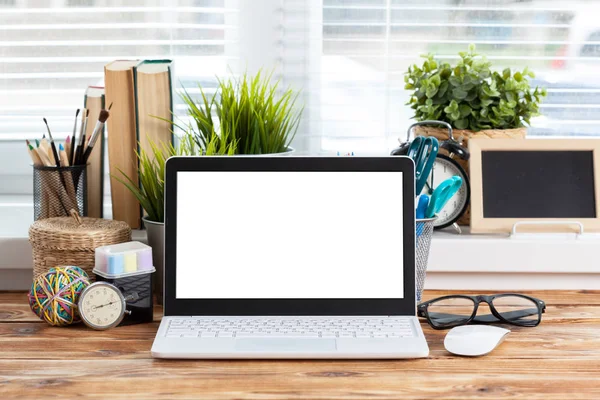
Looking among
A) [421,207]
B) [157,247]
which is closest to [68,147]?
[157,247]

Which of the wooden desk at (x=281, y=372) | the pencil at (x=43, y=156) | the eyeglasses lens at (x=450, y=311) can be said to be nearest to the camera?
the wooden desk at (x=281, y=372)

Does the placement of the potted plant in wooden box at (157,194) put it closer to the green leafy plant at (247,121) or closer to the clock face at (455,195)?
the green leafy plant at (247,121)

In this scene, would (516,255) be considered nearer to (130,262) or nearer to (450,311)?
(450,311)

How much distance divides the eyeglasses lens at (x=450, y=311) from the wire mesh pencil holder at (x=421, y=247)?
0.13 ft

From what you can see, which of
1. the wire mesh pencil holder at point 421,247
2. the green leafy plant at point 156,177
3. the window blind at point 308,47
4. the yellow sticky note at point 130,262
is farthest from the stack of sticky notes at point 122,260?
the window blind at point 308,47

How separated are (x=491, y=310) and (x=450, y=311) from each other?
8 cm

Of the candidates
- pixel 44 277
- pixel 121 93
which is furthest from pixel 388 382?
pixel 121 93

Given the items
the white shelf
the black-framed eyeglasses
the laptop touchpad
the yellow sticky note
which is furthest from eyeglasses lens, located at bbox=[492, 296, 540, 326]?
the yellow sticky note

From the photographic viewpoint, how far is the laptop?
109cm

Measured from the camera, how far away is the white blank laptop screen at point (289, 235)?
1.09m

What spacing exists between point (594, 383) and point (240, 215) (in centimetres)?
54

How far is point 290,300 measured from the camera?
1.09 m

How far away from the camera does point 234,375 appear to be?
947 millimetres

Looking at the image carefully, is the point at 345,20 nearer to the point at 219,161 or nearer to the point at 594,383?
the point at 219,161
